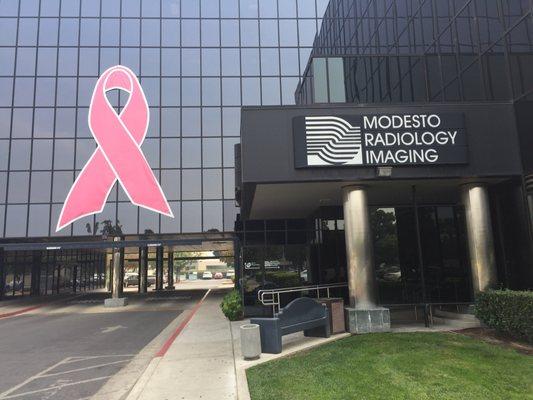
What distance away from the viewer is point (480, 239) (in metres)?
12.8

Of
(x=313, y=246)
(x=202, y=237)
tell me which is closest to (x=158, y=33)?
(x=202, y=237)

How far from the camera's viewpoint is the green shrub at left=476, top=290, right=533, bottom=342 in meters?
10.0

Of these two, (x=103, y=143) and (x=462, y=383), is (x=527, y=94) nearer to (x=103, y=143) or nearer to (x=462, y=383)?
(x=462, y=383)

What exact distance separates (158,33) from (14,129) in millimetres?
10850

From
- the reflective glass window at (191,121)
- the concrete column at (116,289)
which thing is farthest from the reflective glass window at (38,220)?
the reflective glass window at (191,121)

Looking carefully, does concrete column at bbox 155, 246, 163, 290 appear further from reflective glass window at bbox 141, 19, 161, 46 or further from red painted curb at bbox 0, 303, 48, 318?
reflective glass window at bbox 141, 19, 161, 46

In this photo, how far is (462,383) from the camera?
754 centimetres

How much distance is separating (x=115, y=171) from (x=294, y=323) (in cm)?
2020

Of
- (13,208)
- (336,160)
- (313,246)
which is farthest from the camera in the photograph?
(13,208)

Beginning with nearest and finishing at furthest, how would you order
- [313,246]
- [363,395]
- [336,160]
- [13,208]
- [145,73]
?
1. [363,395]
2. [336,160]
3. [313,246]
4. [13,208]
5. [145,73]

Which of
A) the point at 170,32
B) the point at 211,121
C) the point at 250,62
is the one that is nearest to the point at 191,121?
the point at 211,121

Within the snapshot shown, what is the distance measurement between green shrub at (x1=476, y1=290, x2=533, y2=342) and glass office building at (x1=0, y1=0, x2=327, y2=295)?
738 inches

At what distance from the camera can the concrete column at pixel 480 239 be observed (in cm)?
1265

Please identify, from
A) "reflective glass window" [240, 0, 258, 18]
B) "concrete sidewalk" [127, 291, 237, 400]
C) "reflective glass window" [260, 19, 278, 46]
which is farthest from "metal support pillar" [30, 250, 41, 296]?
"concrete sidewalk" [127, 291, 237, 400]
